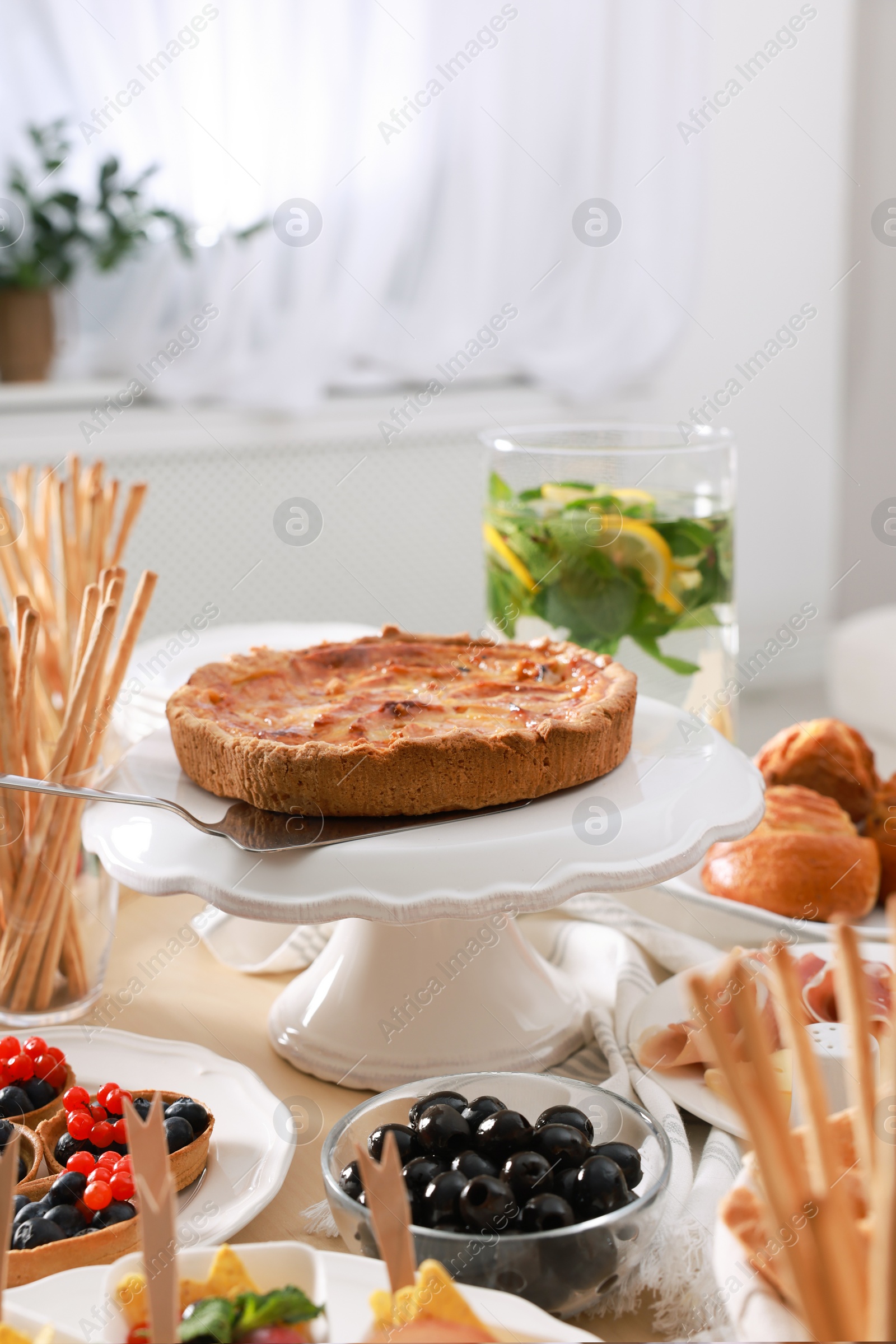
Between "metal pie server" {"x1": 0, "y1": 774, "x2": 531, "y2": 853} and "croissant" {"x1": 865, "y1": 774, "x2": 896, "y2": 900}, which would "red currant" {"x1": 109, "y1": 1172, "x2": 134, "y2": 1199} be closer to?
A: "metal pie server" {"x1": 0, "y1": 774, "x2": 531, "y2": 853}

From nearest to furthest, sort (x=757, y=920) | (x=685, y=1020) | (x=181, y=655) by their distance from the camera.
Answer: (x=685, y=1020)
(x=757, y=920)
(x=181, y=655)

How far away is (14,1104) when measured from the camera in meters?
0.72

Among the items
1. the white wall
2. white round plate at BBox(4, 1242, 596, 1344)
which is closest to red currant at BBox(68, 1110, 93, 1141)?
white round plate at BBox(4, 1242, 596, 1344)

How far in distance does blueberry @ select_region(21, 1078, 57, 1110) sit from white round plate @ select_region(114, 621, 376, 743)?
1.07 feet

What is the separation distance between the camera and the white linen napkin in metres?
0.60

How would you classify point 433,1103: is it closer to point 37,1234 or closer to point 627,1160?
point 627,1160

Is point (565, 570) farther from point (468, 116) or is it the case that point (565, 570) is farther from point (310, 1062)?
point (468, 116)

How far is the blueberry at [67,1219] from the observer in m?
0.61

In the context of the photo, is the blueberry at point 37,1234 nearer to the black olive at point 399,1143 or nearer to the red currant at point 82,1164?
the red currant at point 82,1164

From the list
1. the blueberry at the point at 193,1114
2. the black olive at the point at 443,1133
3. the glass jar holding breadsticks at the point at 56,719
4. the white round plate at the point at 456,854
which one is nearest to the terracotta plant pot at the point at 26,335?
the glass jar holding breadsticks at the point at 56,719

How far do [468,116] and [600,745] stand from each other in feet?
8.24

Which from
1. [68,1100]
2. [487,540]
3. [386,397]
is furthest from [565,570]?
[386,397]

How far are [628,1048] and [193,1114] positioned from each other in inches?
11.6

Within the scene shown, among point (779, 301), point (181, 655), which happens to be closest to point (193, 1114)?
point (181, 655)
